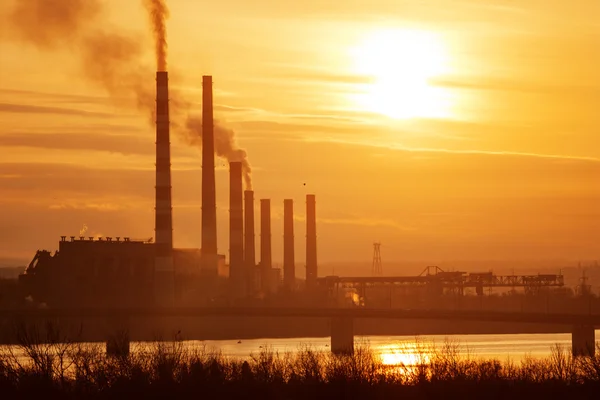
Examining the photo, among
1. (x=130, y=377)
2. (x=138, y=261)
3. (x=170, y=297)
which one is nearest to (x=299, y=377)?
(x=130, y=377)

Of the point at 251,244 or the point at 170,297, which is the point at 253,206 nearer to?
the point at 251,244

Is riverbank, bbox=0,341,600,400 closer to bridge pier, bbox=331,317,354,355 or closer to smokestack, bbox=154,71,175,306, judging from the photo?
smokestack, bbox=154,71,175,306

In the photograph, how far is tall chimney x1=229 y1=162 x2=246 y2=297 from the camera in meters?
104

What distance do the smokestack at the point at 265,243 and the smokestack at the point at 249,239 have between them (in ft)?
16.2

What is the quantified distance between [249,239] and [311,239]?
35.2 feet

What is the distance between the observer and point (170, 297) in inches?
3750

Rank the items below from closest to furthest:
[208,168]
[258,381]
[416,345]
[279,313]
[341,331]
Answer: [258,381] < [416,345] < [279,313] < [341,331] < [208,168]

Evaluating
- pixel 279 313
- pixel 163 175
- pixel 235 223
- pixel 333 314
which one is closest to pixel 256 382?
pixel 163 175

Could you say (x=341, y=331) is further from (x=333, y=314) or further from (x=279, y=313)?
(x=279, y=313)

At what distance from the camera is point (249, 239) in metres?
112

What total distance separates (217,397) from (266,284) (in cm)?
7667

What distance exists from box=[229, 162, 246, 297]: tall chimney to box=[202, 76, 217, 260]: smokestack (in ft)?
16.3

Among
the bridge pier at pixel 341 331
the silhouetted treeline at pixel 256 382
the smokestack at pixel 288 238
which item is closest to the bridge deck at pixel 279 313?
the bridge pier at pixel 341 331

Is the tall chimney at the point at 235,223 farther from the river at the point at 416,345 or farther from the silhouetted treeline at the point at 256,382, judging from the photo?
the silhouetted treeline at the point at 256,382
